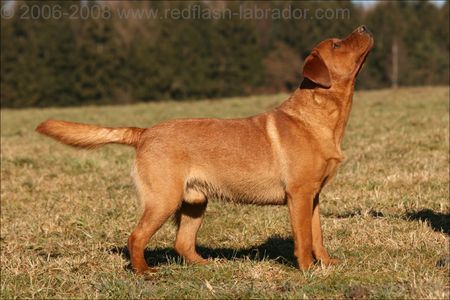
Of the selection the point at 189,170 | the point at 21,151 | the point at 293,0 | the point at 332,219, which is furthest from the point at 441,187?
the point at 293,0

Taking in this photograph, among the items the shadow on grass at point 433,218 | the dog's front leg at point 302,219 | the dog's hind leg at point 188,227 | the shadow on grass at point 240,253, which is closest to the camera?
the dog's front leg at point 302,219

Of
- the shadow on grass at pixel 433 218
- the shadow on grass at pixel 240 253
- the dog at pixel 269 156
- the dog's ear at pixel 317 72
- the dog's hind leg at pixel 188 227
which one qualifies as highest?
the dog's ear at pixel 317 72

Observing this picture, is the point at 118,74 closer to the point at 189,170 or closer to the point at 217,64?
the point at 217,64

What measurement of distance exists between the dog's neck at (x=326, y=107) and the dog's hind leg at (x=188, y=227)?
124 cm

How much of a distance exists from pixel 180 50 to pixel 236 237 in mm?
43861

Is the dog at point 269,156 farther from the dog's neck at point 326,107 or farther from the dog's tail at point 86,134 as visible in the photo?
the dog's tail at point 86,134

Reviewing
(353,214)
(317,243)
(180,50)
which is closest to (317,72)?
(317,243)

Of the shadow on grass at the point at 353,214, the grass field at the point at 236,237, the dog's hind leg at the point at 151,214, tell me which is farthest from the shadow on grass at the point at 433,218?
the dog's hind leg at the point at 151,214

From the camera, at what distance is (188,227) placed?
5.59 m

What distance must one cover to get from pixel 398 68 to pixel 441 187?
52.8m

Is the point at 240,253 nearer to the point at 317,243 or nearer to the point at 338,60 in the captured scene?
the point at 317,243

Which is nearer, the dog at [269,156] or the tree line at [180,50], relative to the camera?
the dog at [269,156]

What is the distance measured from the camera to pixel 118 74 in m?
46.1

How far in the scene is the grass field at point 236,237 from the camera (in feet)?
14.2
